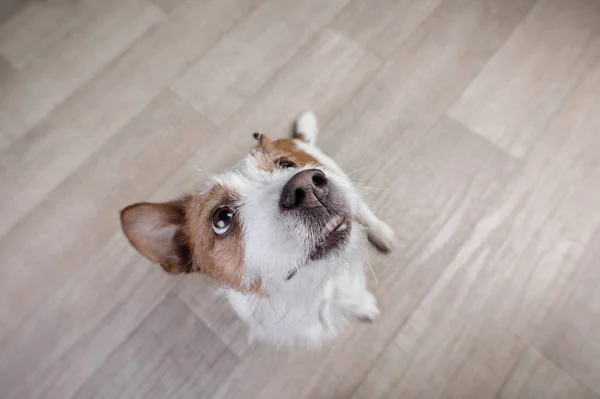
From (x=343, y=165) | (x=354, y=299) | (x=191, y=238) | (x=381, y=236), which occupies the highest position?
(x=191, y=238)

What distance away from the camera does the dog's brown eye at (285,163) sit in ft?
4.72

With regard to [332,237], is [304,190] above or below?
above

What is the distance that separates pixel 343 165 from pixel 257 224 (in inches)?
39.7

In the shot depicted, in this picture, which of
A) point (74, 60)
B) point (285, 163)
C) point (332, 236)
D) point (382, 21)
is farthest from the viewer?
point (74, 60)

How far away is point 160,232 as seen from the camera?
1403 mm

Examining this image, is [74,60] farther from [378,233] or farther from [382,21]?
[378,233]

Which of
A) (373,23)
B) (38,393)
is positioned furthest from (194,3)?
(38,393)

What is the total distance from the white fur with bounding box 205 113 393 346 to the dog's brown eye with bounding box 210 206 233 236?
5 cm

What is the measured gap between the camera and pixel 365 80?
2.24m

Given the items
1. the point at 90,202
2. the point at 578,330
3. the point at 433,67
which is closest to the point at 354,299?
the point at 578,330

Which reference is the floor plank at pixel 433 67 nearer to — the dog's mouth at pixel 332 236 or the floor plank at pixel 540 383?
the dog's mouth at pixel 332 236

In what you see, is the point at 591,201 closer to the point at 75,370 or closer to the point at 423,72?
the point at 423,72

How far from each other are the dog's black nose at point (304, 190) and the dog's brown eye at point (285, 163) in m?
0.32

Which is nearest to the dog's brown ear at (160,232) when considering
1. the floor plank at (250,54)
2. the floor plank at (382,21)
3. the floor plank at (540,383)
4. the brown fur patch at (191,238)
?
the brown fur patch at (191,238)
